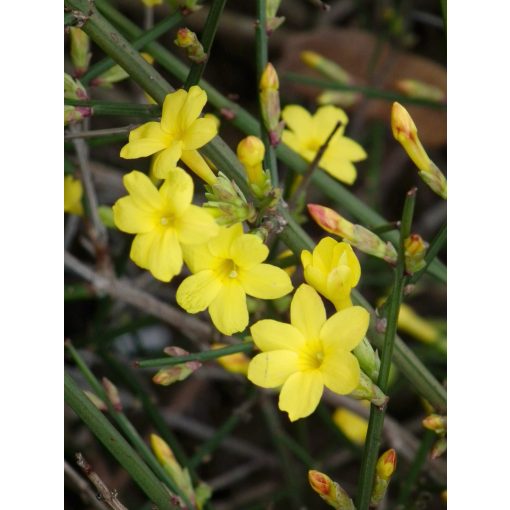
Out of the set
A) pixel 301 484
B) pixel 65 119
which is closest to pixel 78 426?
pixel 301 484

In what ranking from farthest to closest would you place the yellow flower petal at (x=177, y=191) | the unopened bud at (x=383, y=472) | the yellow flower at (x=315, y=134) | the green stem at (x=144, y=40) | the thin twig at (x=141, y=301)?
the thin twig at (x=141, y=301)
the yellow flower at (x=315, y=134)
the green stem at (x=144, y=40)
the unopened bud at (x=383, y=472)
the yellow flower petal at (x=177, y=191)

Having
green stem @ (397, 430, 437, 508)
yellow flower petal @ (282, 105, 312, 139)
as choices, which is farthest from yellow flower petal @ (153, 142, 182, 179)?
green stem @ (397, 430, 437, 508)

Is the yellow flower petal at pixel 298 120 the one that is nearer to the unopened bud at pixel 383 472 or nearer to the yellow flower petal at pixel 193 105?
the yellow flower petal at pixel 193 105

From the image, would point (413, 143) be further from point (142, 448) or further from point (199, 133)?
point (142, 448)


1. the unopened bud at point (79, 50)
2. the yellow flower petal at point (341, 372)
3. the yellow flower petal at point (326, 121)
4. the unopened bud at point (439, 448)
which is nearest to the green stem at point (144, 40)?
the unopened bud at point (79, 50)

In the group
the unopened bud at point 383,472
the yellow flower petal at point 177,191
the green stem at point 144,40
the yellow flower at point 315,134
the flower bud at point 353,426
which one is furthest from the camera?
the flower bud at point 353,426
